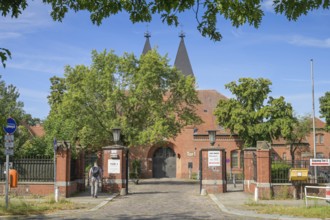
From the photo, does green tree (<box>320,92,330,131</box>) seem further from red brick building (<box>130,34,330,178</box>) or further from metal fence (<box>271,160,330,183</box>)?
metal fence (<box>271,160,330,183</box>)

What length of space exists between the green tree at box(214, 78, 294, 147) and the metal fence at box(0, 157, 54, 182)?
27048 millimetres

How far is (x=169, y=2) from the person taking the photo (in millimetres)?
6953

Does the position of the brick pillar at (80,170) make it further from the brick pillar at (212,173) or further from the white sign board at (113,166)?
the brick pillar at (212,173)

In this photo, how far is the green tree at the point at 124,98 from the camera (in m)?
33.8

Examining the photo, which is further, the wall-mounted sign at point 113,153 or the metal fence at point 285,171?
the wall-mounted sign at point 113,153

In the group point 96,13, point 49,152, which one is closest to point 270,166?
point 49,152

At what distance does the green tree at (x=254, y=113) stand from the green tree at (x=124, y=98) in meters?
10.8

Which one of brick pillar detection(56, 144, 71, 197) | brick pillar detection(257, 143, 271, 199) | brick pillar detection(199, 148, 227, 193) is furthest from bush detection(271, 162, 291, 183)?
brick pillar detection(56, 144, 71, 197)

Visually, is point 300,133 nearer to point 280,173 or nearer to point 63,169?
point 280,173

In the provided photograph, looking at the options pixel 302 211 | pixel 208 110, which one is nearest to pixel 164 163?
pixel 208 110

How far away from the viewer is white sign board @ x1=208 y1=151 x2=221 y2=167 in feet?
79.4

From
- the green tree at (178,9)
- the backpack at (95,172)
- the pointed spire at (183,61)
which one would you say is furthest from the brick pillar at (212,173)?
the pointed spire at (183,61)

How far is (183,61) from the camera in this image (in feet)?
209

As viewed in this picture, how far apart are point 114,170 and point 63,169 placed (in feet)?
12.9
